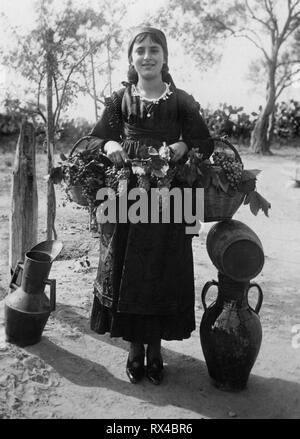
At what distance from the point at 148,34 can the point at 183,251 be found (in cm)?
128

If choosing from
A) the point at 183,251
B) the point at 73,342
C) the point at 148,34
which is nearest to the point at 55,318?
the point at 73,342

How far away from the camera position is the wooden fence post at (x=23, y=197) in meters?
4.49

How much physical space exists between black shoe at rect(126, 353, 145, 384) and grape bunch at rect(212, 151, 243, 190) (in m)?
1.25

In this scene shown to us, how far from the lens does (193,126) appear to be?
312cm

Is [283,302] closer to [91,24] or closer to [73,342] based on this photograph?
[73,342]

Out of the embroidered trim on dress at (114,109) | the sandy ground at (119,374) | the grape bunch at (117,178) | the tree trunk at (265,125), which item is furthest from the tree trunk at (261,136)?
the grape bunch at (117,178)

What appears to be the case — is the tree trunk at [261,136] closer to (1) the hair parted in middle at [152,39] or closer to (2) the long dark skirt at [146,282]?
(1) the hair parted in middle at [152,39]

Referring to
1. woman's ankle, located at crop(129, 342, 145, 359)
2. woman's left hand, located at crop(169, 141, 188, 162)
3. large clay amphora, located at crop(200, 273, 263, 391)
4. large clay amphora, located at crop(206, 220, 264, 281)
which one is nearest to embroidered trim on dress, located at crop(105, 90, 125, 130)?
woman's left hand, located at crop(169, 141, 188, 162)

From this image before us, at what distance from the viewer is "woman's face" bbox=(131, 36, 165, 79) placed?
9.87 feet

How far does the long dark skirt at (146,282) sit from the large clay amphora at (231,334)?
0.16 metres

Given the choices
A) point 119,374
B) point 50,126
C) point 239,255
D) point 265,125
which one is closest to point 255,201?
point 239,255

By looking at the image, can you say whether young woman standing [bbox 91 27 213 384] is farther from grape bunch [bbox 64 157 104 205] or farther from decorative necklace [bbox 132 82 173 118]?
grape bunch [bbox 64 157 104 205]

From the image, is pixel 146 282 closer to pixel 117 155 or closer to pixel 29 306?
pixel 117 155
